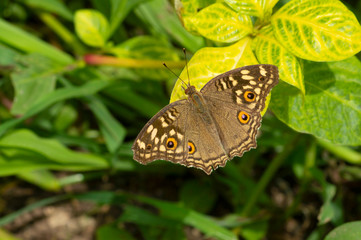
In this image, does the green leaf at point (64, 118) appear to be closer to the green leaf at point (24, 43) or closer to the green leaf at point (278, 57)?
the green leaf at point (24, 43)

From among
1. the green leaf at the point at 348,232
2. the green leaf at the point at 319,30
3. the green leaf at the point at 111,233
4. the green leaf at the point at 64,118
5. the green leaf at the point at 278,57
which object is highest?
the green leaf at the point at 319,30

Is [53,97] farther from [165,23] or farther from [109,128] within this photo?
[165,23]

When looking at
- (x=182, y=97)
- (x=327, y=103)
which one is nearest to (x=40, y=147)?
(x=182, y=97)

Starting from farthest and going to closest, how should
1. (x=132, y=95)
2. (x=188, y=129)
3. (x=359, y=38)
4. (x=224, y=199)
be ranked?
(x=224, y=199) → (x=132, y=95) → (x=188, y=129) → (x=359, y=38)

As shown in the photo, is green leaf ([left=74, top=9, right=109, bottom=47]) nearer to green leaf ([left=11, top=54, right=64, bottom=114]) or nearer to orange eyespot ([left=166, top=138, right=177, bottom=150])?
green leaf ([left=11, top=54, right=64, bottom=114])

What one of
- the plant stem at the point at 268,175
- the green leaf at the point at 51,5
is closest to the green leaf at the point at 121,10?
the green leaf at the point at 51,5

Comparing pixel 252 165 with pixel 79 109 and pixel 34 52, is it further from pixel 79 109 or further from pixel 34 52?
pixel 34 52

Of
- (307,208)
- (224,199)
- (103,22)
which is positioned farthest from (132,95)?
(307,208)

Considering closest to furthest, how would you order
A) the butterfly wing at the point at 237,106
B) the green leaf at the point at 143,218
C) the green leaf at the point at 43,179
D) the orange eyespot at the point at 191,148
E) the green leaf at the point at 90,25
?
1. the butterfly wing at the point at 237,106
2. the orange eyespot at the point at 191,148
3. the green leaf at the point at 90,25
4. the green leaf at the point at 143,218
5. the green leaf at the point at 43,179
